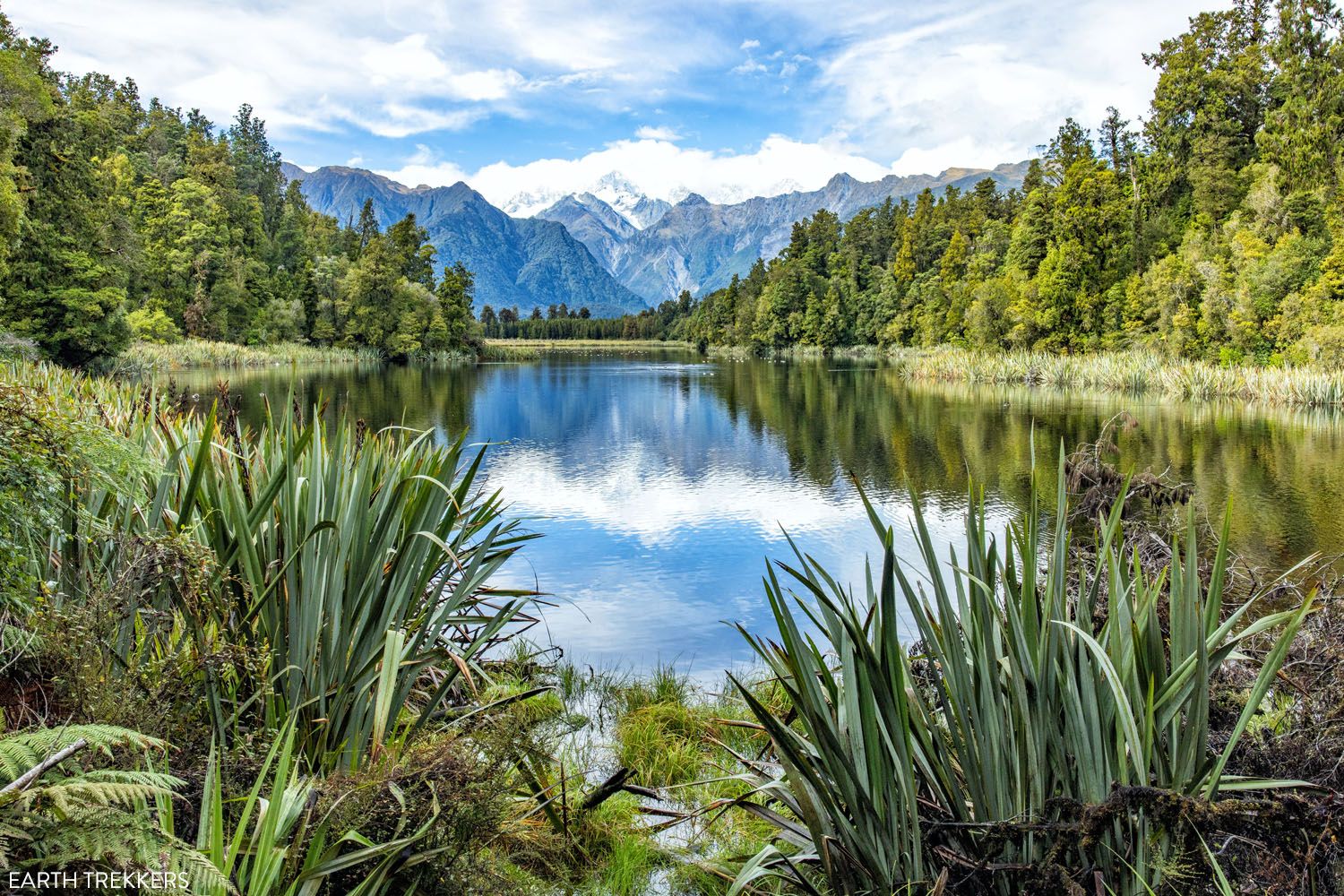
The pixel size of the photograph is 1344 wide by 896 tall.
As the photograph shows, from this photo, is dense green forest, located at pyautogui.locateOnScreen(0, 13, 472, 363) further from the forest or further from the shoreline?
the forest

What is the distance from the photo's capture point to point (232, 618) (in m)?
2.68

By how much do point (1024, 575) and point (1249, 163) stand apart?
3762 cm

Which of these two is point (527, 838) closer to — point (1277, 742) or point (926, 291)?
point (1277, 742)

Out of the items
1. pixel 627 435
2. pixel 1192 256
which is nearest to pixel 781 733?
pixel 627 435

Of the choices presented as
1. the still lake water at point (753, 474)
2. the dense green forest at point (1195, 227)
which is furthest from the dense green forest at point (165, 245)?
the dense green forest at point (1195, 227)

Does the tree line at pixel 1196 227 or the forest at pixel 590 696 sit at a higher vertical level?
the tree line at pixel 1196 227

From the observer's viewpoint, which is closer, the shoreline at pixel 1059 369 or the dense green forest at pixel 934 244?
the shoreline at pixel 1059 369

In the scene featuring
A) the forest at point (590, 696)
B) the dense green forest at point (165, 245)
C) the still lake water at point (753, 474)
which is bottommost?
the still lake water at point (753, 474)

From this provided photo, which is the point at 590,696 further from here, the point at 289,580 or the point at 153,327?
the point at 153,327

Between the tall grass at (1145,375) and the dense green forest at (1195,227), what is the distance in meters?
1.46

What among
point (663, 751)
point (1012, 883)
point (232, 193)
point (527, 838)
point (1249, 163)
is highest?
point (232, 193)

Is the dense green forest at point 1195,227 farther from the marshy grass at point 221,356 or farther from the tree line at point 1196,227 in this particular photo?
the marshy grass at point 221,356

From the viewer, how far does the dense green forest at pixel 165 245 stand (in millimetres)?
22000

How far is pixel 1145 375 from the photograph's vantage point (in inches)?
1026
